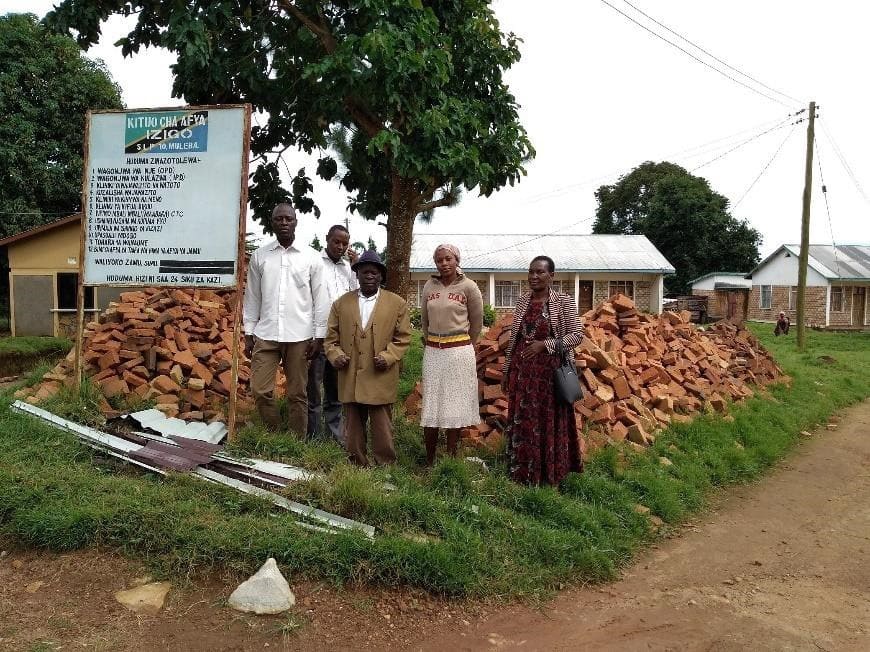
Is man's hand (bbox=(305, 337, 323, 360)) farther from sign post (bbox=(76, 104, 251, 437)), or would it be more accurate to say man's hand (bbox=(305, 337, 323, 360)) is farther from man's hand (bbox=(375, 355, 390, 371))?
man's hand (bbox=(375, 355, 390, 371))

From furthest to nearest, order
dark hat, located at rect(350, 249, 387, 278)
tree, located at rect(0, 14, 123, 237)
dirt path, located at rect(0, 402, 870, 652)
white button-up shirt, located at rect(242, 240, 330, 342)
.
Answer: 1. tree, located at rect(0, 14, 123, 237)
2. white button-up shirt, located at rect(242, 240, 330, 342)
3. dark hat, located at rect(350, 249, 387, 278)
4. dirt path, located at rect(0, 402, 870, 652)

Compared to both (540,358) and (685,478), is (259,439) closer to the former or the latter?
(540,358)

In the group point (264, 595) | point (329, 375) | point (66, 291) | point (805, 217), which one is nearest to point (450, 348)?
point (329, 375)

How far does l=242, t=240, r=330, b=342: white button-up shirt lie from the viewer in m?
4.96

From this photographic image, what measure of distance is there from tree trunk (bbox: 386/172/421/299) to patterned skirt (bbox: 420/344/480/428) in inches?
104

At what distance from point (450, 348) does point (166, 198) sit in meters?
2.75

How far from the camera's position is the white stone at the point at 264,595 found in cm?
313

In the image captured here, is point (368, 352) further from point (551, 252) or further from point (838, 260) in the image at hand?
point (838, 260)

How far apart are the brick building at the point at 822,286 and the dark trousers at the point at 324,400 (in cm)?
2628

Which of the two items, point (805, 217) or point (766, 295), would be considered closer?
point (805, 217)

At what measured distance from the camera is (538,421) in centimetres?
468

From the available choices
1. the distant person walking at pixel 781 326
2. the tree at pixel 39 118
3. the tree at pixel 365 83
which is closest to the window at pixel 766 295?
the distant person walking at pixel 781 326

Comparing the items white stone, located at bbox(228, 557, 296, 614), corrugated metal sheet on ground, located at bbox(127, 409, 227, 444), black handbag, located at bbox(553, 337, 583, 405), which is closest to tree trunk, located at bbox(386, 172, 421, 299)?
corrugated metal sheet on ground, located at bbox(127, 409, 227, 444)

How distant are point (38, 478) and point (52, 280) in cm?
1398
